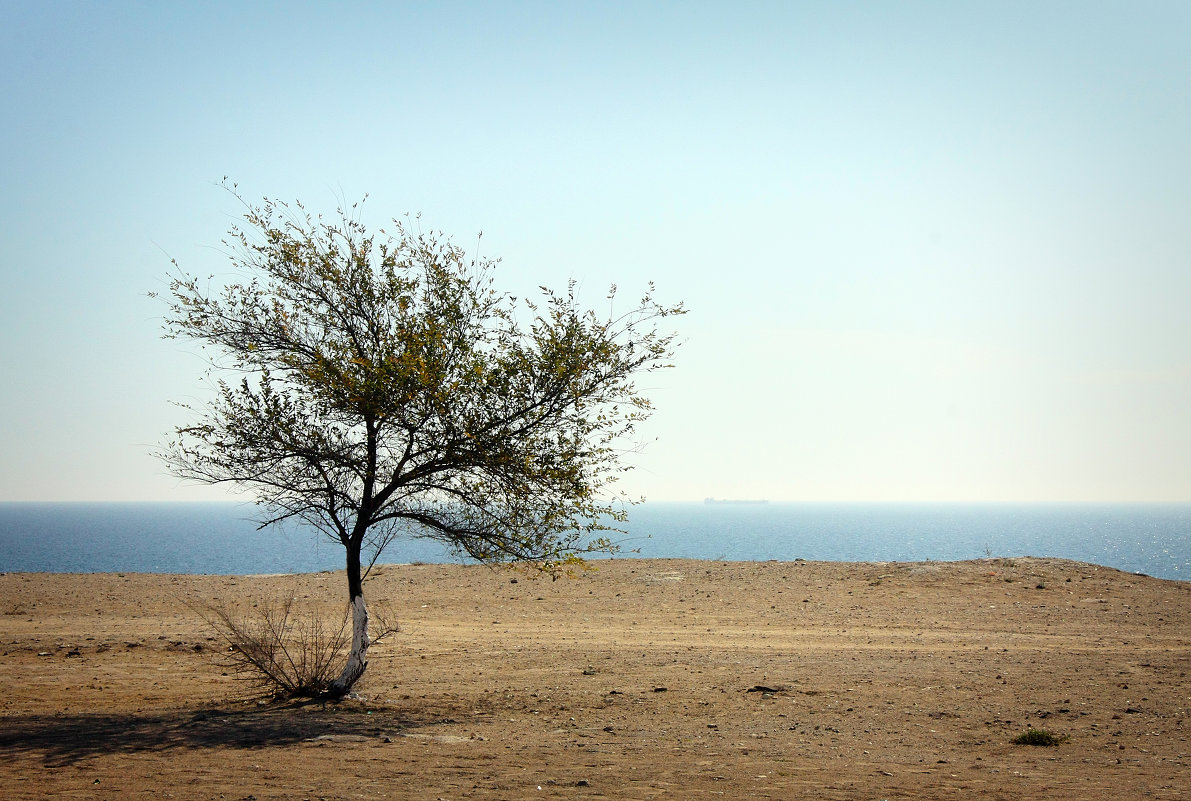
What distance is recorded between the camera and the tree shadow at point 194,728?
9.71m

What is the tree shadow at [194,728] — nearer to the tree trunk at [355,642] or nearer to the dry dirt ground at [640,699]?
the dry dirt ground at [640,699]

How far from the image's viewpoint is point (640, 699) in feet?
42.5

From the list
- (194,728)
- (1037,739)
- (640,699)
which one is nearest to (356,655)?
(194,728)

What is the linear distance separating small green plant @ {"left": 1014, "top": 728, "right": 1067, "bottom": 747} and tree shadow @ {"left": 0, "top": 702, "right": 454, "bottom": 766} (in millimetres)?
7757

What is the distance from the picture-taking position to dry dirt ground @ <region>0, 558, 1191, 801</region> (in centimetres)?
862

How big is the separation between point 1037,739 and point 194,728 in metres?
11.0

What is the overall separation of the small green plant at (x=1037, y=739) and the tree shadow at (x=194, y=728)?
7.76 m

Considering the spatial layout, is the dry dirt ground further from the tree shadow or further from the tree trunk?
the tree trunk

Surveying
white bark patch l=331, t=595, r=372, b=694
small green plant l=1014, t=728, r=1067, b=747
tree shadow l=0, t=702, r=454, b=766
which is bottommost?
small green plant l=1014, t=728, r=1067, b=747

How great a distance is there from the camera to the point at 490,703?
12828 millimetres

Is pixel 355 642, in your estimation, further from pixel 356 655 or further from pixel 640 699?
pixel 640 699

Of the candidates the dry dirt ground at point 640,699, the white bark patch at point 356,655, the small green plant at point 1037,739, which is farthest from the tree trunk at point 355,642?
the small green plant at point 1037,739

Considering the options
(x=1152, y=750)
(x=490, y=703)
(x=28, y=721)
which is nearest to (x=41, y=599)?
(x=28, y=721)

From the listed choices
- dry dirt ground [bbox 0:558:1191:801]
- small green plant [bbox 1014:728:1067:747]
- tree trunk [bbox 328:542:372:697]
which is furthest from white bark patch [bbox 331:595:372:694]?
small green plant [bbox 1014:728:1067:747]
